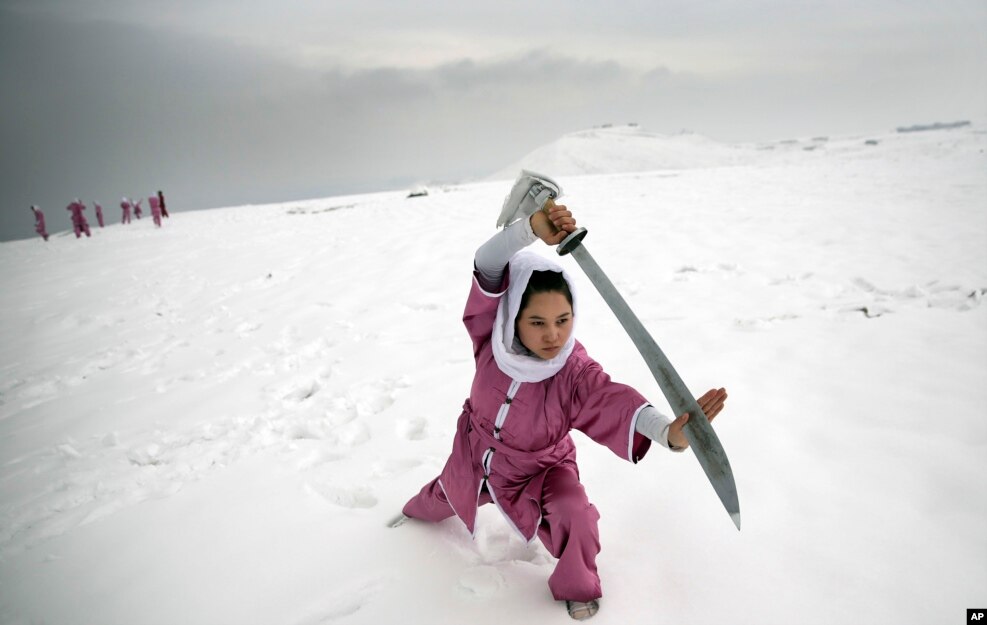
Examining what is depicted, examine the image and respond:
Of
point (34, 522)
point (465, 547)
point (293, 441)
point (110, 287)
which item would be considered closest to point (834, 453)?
point (465, 547)

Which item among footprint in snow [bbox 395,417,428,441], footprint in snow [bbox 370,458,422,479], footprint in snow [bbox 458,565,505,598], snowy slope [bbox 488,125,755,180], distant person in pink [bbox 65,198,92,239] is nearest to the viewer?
footprint in snow [bbox 458,565,505,598]

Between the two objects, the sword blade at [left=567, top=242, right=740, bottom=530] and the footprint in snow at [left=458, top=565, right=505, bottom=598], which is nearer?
the sword blade at [left=567, top=242, right=740, bottom=530]

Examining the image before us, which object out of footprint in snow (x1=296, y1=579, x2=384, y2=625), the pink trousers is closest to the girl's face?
the pink trousers

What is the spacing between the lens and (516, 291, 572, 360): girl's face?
1612 millimetres

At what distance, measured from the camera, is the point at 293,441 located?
9.35ft

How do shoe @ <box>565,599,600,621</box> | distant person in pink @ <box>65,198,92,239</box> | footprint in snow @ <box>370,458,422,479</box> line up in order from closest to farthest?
shoe @ <box>565,599,600,621</box>
footprint in snow @ <box>370,458,422,479</box>
distant person in pink @ <box>65,198,92,239</box>

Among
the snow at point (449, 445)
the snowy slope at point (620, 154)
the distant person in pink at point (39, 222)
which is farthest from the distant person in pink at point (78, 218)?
the snowy slope at point (620, 154)

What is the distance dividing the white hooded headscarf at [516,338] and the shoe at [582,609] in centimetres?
76

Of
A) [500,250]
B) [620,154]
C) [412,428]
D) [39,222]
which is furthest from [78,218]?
[620,154]

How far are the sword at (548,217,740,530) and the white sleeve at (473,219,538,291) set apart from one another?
0.16 metres

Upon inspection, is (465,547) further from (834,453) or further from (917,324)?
(917,324)

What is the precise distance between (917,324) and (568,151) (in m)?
50.5

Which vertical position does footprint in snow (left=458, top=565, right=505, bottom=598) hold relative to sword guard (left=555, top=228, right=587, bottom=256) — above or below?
below

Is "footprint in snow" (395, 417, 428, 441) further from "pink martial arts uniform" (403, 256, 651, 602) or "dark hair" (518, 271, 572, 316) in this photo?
"dark hair" (518, 271, 572, 316)
